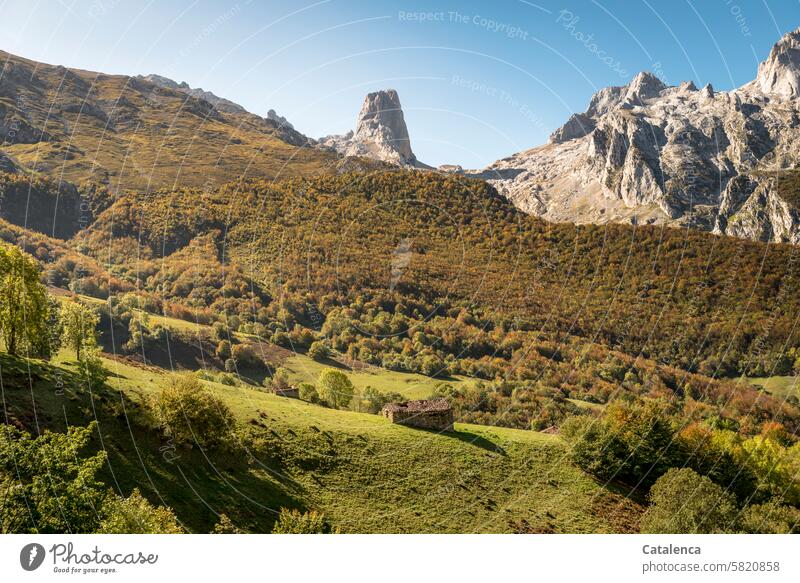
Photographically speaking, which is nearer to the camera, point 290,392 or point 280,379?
point 290,392

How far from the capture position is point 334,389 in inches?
3337

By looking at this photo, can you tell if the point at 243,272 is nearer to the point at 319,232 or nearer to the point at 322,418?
the point at 319,232

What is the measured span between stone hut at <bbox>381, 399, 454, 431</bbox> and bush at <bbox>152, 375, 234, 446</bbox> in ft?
76.1

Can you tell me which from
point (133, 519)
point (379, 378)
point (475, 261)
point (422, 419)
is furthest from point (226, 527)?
point (475, 261)

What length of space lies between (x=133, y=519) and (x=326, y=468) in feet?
78.9

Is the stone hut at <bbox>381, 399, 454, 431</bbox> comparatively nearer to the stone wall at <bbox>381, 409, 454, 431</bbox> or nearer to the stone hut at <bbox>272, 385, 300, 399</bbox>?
the stone wall at <bbox>381, 409, 454, 431</bbox>

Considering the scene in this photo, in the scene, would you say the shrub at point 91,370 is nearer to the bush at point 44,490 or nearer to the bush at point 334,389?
the bush at point 44,490

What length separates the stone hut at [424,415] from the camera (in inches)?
2581

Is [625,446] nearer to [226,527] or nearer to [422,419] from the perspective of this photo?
[422,419]

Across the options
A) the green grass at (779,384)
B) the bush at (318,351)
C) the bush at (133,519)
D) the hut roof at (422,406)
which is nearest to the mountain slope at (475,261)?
the green grass at (779,384)

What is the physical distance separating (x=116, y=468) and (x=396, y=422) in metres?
33.2

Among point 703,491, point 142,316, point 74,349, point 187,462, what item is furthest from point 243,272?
point 703,491

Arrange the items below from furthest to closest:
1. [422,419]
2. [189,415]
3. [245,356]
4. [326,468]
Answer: [245,356]
[422,419]
[326,468]
[189,415]
